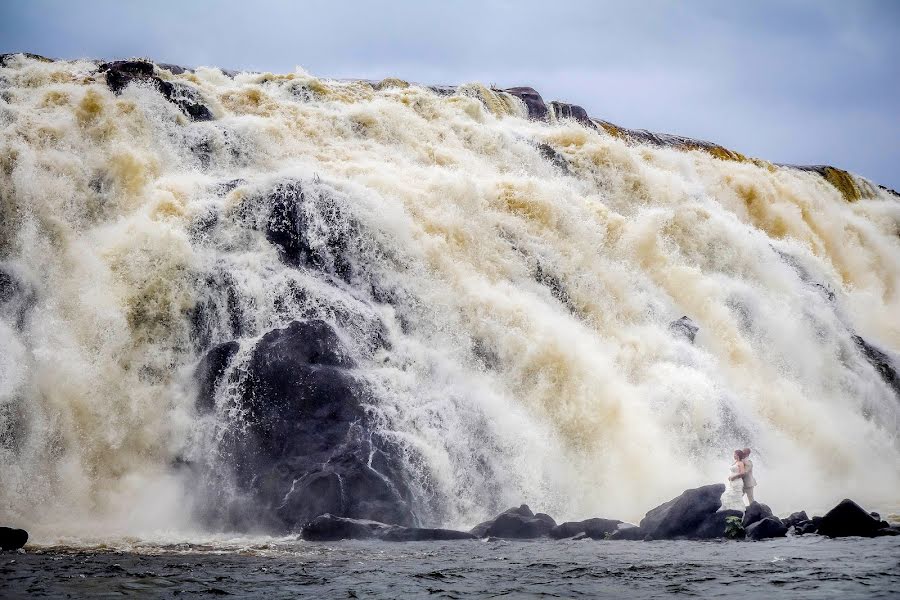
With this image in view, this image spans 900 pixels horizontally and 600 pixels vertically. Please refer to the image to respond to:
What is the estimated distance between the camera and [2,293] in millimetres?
16094

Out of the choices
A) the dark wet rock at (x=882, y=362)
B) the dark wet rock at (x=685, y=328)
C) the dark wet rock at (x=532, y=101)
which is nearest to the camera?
the dark wet rock at (x=685, y=328)

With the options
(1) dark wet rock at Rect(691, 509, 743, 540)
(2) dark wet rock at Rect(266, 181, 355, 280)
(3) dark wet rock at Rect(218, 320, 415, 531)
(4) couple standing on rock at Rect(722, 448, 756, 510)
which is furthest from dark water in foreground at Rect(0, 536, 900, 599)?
(2) dark wet rock at Rect(266, 181, 355, 280)

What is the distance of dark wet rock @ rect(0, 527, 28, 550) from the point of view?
12.0 meters

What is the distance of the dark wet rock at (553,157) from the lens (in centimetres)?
Answer: 2772

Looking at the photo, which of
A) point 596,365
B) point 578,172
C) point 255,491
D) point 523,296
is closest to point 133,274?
point 255,491

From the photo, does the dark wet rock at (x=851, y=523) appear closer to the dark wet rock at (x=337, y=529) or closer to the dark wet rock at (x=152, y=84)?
Answer: the dark wet rock at (x=337, y=529)

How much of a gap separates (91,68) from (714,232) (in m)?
18.4

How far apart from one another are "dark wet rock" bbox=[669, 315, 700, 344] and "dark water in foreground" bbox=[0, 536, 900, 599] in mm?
8571

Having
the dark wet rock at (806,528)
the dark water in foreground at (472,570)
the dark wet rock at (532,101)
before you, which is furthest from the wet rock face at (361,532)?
the dark wet rock at (532,101)

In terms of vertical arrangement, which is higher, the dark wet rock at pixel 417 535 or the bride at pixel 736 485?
the bride at pixel 736 485

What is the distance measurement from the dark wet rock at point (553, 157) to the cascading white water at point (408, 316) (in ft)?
5.46

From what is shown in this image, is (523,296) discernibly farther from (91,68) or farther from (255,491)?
(91,68)

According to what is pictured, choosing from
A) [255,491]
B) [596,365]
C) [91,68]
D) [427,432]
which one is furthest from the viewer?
[91,68]

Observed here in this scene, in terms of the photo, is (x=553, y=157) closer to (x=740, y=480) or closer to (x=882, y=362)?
(x=882, y=362)
